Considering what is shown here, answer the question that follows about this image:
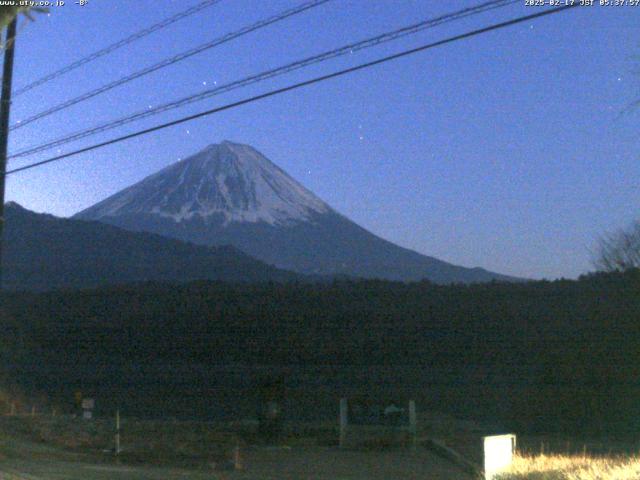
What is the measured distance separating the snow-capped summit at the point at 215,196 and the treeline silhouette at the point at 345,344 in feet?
389

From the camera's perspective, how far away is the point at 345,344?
145 feet

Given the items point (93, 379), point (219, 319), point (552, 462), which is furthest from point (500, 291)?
point (552, 462)

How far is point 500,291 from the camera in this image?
43844 mm

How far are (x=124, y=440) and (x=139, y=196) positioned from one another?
548 ft

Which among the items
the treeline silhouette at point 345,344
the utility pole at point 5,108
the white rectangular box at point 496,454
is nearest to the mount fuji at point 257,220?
the treeline silhouette at point 345,344

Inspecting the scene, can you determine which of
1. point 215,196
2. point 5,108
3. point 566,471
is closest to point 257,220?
point 215,196

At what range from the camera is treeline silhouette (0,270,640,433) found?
3628cm

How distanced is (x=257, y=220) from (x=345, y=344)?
132001 millimetres

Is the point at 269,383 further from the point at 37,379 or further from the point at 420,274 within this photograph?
the point at 420,274

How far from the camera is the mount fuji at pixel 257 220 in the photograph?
508 feet

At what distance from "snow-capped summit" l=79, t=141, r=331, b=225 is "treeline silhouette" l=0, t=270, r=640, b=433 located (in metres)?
118

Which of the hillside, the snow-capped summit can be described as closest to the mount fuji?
the snow-capped summit

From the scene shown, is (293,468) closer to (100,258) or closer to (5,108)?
(5,108)

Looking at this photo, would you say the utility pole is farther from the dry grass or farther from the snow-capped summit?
the snow-capped summit
